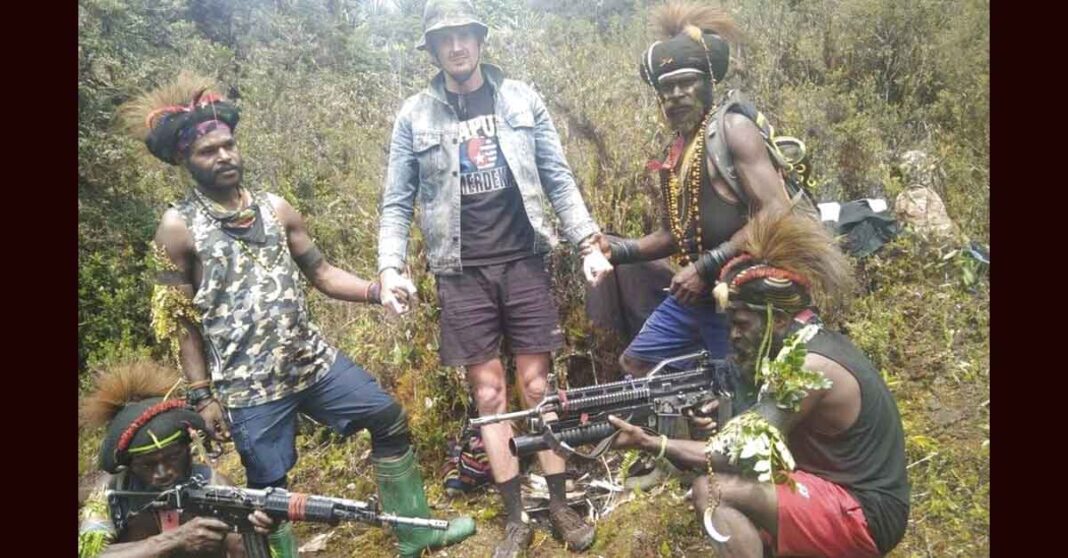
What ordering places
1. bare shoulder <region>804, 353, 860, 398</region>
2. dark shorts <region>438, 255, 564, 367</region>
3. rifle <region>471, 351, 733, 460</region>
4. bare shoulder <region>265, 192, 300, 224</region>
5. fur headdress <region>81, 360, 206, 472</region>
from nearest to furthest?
bare shoulder <region>804, 353, 860, 398</region>, fur headdress <region>81, 360, 206, 472</region>, rifle <region>471, 351, 733, 460</region>, bare shoulder <region>265, 192, 300, 224</region>, dark shorts <region>438, 255, 564, 367</region>

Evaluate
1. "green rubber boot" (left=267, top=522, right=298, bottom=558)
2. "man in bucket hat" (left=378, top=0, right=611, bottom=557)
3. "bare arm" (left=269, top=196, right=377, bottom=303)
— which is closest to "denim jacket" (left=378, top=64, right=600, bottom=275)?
"man in bucket hat" (left=378, top=0, right=611, bottom=557)

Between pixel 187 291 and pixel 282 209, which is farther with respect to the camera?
pixel 282 209

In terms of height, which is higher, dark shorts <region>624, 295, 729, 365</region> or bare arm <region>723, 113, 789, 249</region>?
bare arm <region>723, 113, 789, 249</region>

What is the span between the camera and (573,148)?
14.1 ft

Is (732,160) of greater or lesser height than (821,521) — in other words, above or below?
above

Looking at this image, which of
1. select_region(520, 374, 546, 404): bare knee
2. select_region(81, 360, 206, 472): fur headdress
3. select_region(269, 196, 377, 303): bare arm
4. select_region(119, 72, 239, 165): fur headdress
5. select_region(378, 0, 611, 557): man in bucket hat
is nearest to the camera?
select_region(81, 360, 206, 472): fur headdress

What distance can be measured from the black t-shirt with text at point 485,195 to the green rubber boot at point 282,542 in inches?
55.1

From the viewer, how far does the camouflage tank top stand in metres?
3.08

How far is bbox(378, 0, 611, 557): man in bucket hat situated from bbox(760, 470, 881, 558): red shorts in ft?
3.43

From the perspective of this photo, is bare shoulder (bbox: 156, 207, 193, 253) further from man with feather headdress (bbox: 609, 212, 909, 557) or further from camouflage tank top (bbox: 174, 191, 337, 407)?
man with feather headdress (bbox: 609, 212, 909, 557)

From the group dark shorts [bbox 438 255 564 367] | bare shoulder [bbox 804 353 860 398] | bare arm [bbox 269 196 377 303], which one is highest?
bare arm [bbox 269 196 377 303]

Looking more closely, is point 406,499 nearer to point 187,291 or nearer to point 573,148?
point 187,291

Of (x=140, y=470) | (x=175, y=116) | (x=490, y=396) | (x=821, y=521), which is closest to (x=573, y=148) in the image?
(x=490, y=396)

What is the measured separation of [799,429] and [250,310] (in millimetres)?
2219
